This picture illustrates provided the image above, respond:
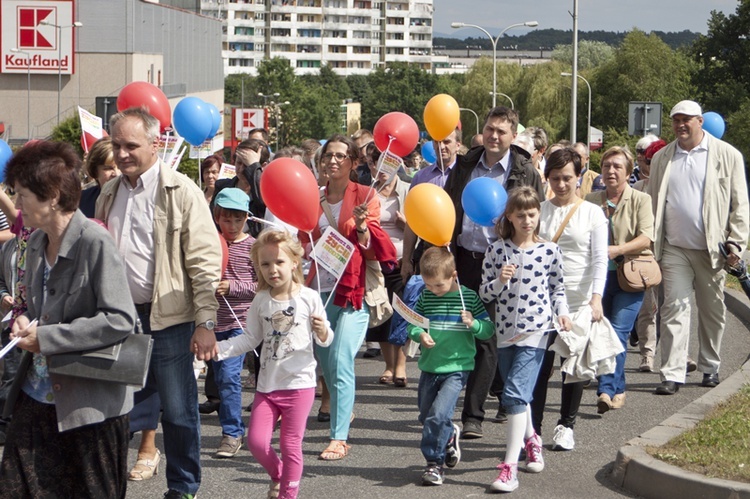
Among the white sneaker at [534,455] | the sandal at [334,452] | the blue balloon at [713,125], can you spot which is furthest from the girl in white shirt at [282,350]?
the blue balloon at [713,125]

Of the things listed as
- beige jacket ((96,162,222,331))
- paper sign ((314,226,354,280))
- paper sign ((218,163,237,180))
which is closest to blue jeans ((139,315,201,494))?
beige jacket ((96,162,222,331))

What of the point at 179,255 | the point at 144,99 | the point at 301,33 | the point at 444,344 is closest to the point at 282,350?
the point at 179,255

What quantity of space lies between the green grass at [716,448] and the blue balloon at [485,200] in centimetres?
178

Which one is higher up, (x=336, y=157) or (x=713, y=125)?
(x=713, y=125)

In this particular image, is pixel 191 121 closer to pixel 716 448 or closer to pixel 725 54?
pixel 716 448

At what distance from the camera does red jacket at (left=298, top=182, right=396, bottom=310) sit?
26.5 ft

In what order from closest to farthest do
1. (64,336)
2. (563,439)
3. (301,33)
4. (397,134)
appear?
(64,336) → (563,439) → (397,134) → (301,33)

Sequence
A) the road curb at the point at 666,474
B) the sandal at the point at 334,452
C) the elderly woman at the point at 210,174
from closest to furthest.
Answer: the road curb at the point at 666,474
the sandal at the point at 334,452
the elderly woman at the point at 210,174

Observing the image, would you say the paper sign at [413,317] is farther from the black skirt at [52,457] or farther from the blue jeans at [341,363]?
the black skirt at [52,457]

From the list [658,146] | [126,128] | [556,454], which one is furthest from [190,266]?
[658,146]

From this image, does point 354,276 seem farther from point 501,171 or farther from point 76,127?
point 76,127

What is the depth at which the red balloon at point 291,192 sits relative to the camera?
24.8 ft

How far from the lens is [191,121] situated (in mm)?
10148

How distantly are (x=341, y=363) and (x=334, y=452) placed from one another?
1.83 ft
